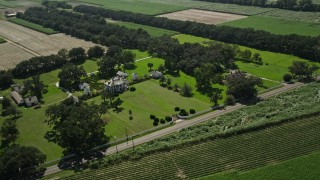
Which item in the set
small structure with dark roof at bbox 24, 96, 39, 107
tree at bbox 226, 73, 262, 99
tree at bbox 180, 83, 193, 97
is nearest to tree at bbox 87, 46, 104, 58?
small structure with dark roof at bbox 24, 96, 39, 107

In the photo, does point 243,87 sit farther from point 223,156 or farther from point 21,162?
point 21,162

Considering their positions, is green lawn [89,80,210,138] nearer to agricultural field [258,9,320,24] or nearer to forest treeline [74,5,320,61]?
forest treeline [74,5,320,61]

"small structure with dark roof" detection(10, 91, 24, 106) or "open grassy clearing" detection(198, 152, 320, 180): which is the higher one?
"open grassy clearing" detection(198, 152, 320, 180)

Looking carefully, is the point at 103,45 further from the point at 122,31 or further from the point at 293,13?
the point at 293,13

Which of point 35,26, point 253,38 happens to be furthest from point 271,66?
point 35,26

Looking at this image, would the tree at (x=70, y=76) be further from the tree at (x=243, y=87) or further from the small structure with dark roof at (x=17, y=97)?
the tree at (x=243, y=87)
